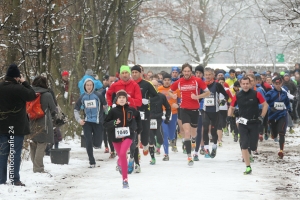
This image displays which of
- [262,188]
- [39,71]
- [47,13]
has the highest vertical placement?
[47,13]

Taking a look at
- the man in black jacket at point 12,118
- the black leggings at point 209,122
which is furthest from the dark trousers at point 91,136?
the man in black jacket at point 12,118

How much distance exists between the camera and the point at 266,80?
80.7 feet

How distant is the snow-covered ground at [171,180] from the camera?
11.6 metres

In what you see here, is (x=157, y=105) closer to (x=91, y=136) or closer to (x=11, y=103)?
(x=91, y=136)

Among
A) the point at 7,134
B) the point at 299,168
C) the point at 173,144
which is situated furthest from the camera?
the point at 173,144

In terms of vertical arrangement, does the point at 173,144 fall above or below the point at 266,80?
below

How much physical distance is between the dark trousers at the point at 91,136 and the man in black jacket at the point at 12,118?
379cm

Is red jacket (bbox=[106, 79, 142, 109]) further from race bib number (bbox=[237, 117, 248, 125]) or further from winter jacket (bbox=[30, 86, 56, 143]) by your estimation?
race bib number (bbox=[237, 117, 248, 125])

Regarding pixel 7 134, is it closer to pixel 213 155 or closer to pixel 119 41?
pixel 213 155

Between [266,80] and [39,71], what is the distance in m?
9.20

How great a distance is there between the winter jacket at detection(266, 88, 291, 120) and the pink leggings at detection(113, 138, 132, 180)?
6215 millimetres

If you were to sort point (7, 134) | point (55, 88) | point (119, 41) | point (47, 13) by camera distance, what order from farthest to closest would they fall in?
point (119, 41)
point (55, 88)
point (47, 13)
point (7, 134)

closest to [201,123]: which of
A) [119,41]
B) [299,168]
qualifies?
[299,168]

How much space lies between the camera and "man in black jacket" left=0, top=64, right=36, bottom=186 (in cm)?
1207
